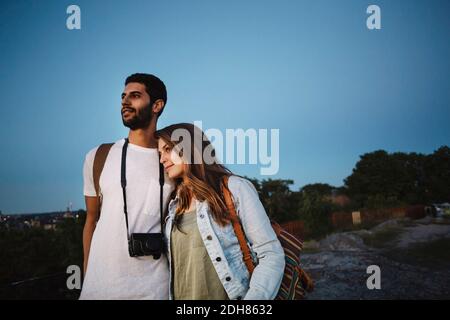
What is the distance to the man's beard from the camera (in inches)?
99.5

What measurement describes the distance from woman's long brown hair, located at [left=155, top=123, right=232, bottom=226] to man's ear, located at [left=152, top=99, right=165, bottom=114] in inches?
19.0

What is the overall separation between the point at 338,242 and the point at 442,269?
107 inches

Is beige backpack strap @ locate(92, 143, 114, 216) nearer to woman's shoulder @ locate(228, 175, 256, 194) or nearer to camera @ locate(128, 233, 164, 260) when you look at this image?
camera @ locate(128, 233, 164, 260)

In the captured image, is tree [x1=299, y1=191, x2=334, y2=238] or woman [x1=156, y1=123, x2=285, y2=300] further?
tree [x1=299, y1=191, x2=334, y2=238]

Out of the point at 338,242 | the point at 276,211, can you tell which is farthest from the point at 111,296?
the point at 276,211

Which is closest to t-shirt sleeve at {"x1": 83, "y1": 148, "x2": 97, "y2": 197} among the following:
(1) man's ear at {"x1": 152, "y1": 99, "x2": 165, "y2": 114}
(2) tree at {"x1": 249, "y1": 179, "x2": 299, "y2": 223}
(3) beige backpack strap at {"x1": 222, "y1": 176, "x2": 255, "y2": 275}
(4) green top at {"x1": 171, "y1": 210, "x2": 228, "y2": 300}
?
(1) man's ear at {"x1": 152, "y1": 99, "x2": 165, "y2": 114}

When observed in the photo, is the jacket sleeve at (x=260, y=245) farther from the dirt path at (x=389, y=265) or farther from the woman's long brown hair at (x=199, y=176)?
the dirt path at (x=389, y=265)

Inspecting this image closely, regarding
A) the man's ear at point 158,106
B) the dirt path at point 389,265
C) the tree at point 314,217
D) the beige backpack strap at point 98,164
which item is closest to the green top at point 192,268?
the beige backpack strap at point 98,164

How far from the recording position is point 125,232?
7.43ft

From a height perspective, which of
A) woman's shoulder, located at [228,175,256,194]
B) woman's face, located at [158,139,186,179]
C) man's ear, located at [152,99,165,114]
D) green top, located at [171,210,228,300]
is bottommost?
green top, located at [171,210,228,300]

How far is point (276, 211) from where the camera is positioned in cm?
1003

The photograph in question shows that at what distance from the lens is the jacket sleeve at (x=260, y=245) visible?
1770mm
